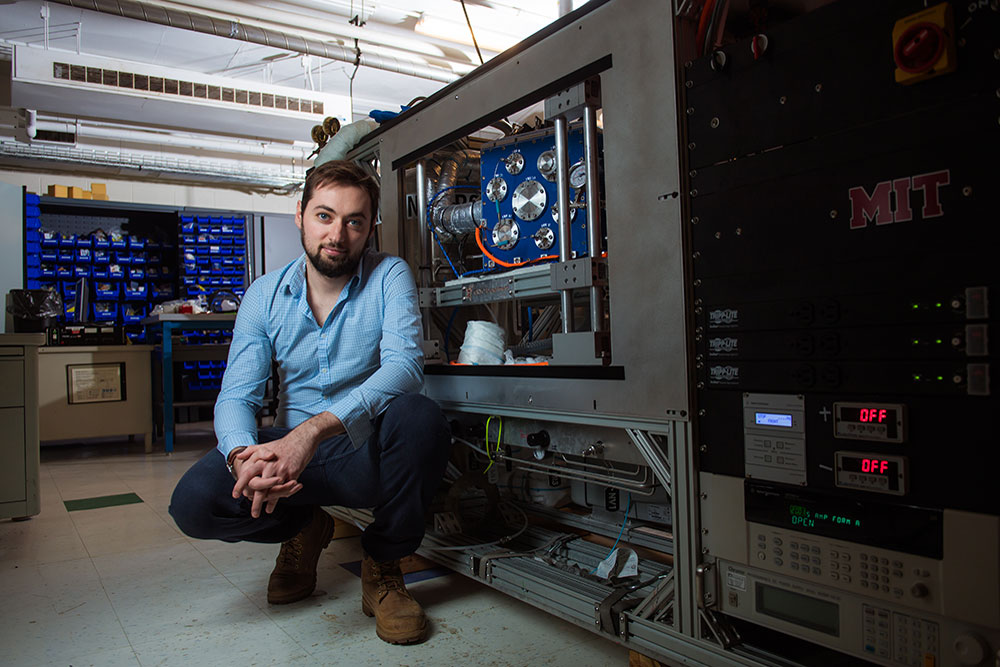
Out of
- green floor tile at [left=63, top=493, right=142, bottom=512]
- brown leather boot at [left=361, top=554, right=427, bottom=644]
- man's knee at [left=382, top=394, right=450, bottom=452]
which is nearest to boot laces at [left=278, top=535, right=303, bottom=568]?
brown leather boot at [left=361, top=554, right=427, bottom=644]

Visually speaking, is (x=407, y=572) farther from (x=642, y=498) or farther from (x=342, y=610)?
(x=642, y=498)

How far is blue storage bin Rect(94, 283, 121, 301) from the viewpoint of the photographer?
657cm

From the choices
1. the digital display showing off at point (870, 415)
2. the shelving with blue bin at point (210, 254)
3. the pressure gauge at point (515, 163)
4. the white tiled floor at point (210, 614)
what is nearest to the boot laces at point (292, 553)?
the white tiled floor at point (210, 614)

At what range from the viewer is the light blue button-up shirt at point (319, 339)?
1601mm

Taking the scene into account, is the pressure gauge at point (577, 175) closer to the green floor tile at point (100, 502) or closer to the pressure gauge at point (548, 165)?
the pressure gauge at point (548, 165)

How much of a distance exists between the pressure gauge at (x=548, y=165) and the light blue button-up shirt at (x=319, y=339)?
1.39 ft

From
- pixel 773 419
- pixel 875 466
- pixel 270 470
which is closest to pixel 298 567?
pixel 270 470

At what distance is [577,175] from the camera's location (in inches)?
63.9

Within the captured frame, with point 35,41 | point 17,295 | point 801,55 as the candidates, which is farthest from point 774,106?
point 35,41

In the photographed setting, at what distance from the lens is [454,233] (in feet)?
6.82

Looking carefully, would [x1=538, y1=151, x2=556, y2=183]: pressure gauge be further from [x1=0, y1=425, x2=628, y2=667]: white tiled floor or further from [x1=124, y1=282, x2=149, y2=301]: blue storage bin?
[x1=124, y1=282, x2=149, y2=301]: blue storage bin

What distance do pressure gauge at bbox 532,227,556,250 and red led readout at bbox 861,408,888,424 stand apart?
0.90 meters

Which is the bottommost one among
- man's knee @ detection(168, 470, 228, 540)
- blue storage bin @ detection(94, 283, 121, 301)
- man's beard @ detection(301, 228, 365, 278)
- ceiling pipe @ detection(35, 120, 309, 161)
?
man's knee @ detection(168, 470, 228, 540)

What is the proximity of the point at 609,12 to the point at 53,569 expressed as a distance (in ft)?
6.97
